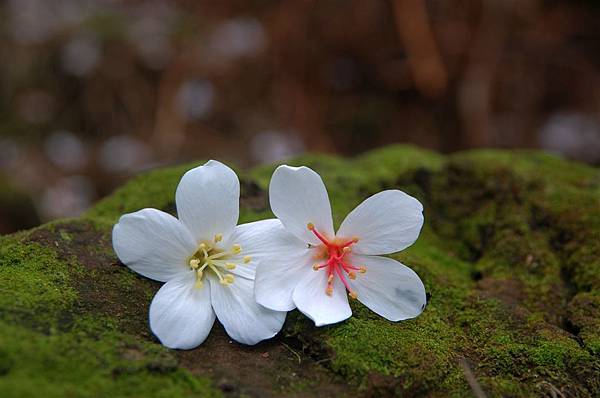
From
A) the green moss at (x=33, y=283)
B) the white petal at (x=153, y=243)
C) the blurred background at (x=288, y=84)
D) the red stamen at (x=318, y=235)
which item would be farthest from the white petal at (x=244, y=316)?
the blurred background at (x=288, y=84)

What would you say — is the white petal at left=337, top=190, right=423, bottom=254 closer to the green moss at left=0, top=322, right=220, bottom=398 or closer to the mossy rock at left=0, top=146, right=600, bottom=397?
the mossy rock at left=0, top=146, right=600, bottom=397

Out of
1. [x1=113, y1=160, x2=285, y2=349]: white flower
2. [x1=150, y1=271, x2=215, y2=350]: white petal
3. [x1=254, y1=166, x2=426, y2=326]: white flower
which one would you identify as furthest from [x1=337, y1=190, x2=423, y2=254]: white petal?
[x1=150, y1=271, x2=215, y2=350]: white petal

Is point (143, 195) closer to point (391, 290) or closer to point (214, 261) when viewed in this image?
point (214, 261)

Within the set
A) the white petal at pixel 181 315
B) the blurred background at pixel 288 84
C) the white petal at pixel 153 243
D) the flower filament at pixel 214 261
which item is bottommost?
the blurred background at pixel 288 84

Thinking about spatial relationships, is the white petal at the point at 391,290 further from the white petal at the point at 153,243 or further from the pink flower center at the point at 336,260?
the white petal at the point at 153,243

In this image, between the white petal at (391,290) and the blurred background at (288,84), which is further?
the blurred background at (288,84)

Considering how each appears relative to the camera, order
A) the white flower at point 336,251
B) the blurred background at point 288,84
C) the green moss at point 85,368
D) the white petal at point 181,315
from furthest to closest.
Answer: the blurred background at point 288,84
the white flower at point 336,251
the white petal at point 181,315
the green moss at point 85,368
